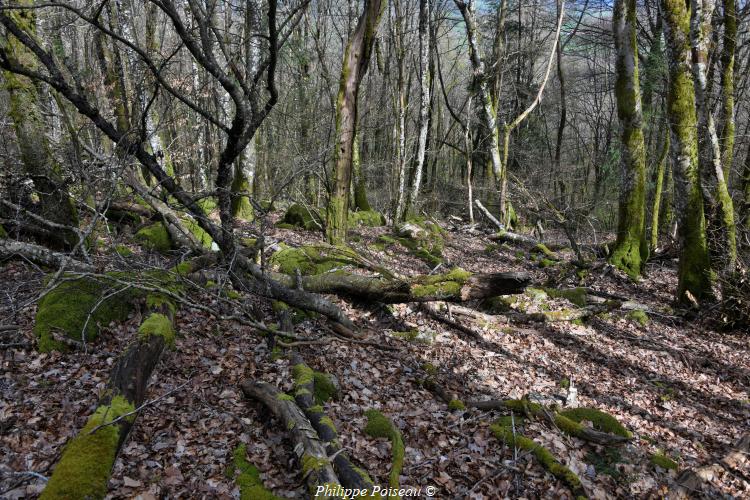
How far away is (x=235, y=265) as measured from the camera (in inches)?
238

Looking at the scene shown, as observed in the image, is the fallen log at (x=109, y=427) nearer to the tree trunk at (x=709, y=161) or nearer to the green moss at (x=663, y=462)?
the green moss at (x=663, y=462)

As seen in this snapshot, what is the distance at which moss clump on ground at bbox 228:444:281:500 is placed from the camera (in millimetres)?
3307

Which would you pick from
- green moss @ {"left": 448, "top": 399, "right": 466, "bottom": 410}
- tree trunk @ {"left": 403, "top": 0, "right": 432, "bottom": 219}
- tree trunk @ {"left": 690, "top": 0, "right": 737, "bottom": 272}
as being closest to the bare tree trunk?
tree trunk @ {"left": 403, "top": 0, "right": 432, "bottom": 219}

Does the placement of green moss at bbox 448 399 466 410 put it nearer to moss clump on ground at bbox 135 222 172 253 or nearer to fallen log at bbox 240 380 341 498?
fallen log at bbox 240 380 341 498

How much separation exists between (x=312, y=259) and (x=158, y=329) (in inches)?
154

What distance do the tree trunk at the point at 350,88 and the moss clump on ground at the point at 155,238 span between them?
3341 mm

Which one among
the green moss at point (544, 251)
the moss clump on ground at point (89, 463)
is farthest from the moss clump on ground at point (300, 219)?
the moss clump on ground at point (89, 463)

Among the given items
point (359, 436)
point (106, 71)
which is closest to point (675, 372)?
point (359, 436)

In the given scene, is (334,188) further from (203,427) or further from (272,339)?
(203,427)

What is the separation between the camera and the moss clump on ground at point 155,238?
A: 8328mm

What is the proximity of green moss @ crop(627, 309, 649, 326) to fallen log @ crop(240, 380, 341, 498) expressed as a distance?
7.33 metres

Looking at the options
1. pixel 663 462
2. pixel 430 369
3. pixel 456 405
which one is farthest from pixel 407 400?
pixel 663 462

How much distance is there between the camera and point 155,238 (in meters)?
8.51

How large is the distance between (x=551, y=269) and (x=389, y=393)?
8.48 meters
